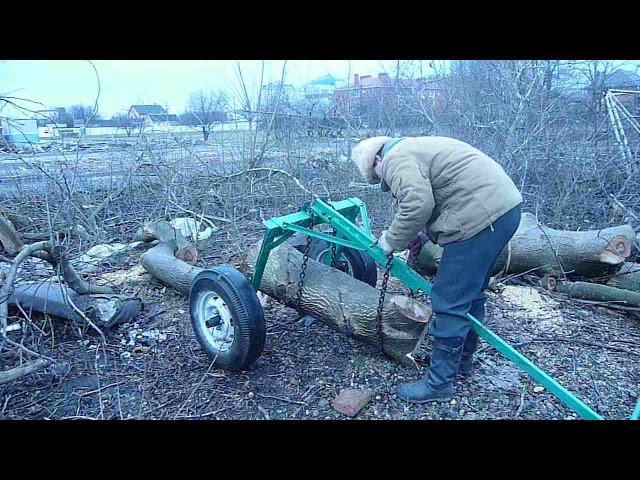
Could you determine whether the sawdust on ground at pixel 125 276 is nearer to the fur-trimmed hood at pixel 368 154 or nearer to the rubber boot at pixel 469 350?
the fur-trimmed hood at pixel 368 154

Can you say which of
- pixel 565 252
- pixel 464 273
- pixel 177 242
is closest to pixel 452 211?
pixel 464 273

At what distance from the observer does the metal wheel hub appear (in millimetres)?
3824

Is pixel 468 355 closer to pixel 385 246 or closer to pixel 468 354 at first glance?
pixel 468 354

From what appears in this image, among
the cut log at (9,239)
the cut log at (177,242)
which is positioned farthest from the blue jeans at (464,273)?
the cut log at (9,239)

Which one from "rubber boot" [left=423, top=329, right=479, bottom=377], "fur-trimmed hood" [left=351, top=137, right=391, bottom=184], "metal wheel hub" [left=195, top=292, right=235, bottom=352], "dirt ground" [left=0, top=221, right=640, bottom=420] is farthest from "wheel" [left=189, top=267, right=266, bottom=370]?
"rubber boot" [left=423, top=329, right=479, bottom=377]

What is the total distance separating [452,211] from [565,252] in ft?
9.18

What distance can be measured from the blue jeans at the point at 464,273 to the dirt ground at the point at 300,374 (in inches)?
27.1

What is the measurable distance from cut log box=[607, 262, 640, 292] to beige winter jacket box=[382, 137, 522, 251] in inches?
113

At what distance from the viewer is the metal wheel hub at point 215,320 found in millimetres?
3824

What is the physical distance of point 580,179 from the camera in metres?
8.21

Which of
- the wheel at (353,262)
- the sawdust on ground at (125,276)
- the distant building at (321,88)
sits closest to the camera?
the wheel at (353,262)

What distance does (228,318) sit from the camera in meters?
3.81

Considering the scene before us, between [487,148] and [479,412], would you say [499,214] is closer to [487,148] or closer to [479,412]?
[479,412]

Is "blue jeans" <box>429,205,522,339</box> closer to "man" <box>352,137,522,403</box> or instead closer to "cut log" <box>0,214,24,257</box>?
"man" <box>352,137,522,403</box>
